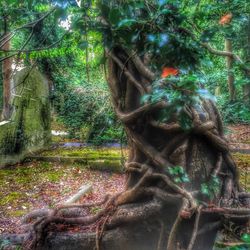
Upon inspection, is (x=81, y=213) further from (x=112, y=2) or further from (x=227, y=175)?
(x=112, y=2)

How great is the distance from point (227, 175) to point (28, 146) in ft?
21.8

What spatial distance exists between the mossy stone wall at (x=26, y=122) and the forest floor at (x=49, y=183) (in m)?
0.41

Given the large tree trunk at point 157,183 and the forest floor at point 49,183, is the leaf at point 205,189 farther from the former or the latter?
the forest floor at point 49,183

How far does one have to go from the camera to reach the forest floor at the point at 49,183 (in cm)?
557

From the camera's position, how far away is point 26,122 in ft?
28.9

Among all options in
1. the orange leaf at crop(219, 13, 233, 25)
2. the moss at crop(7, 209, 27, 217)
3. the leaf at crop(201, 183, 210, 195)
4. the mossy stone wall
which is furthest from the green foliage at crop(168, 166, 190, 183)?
the mossy stone wall

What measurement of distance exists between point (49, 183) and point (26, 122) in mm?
2530

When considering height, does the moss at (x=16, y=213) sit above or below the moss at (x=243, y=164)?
below

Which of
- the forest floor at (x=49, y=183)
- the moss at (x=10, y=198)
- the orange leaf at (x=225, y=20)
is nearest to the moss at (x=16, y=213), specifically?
the forest floor at (x=49, y=183)

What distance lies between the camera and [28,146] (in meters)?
8.79

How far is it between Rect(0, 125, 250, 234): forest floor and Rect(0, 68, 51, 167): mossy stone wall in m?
0.41

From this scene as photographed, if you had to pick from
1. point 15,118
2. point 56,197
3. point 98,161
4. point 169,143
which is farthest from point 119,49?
A: point 15,118

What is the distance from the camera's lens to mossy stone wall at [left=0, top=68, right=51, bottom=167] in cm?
Answer: 822

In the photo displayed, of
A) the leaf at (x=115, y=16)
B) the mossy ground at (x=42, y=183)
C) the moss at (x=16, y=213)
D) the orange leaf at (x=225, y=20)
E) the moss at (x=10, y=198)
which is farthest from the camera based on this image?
the moss at (x=10, y=198)
